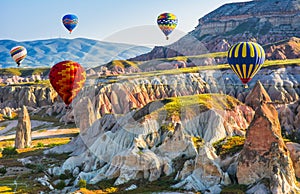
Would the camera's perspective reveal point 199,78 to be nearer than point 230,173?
No

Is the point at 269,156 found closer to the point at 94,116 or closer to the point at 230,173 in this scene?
the point at 230,173

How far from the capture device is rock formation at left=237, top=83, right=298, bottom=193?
31.2 m

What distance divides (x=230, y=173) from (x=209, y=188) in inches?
109

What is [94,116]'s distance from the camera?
6831 centimetres

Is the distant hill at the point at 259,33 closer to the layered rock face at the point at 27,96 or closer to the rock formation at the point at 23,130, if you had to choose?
the layered rock face at the point at 27,96

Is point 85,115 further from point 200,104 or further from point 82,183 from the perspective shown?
point 82,183

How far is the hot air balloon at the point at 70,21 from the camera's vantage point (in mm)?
107812

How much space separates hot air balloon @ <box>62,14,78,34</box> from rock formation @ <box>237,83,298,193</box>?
82051 millimetres

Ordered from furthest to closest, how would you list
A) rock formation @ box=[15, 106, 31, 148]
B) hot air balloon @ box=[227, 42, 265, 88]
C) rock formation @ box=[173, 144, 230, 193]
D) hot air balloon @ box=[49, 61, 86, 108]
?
1. rock formation @ box=[15, 106, 31, 148]
2. hot air balloon @ box=[227, 42, 265, 88]
3. hot air balloon @ box=[49, 61, 86, 108]
4. rock formation @ box=[173, 144, 230, 193]

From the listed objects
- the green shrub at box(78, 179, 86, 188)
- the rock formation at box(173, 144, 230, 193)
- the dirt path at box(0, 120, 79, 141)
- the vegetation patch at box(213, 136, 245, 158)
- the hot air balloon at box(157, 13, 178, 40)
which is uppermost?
the hot air balloon at box(157, 13, 178, 40)

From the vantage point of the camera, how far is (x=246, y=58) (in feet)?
184

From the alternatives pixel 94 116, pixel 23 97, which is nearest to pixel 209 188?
pixel 94 116

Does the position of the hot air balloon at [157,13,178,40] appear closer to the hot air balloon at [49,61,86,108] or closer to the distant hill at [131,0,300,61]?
the hot air balloon at [49,61,86,108]

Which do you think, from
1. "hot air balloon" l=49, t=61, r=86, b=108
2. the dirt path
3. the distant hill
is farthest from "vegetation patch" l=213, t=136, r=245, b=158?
the distant hill
